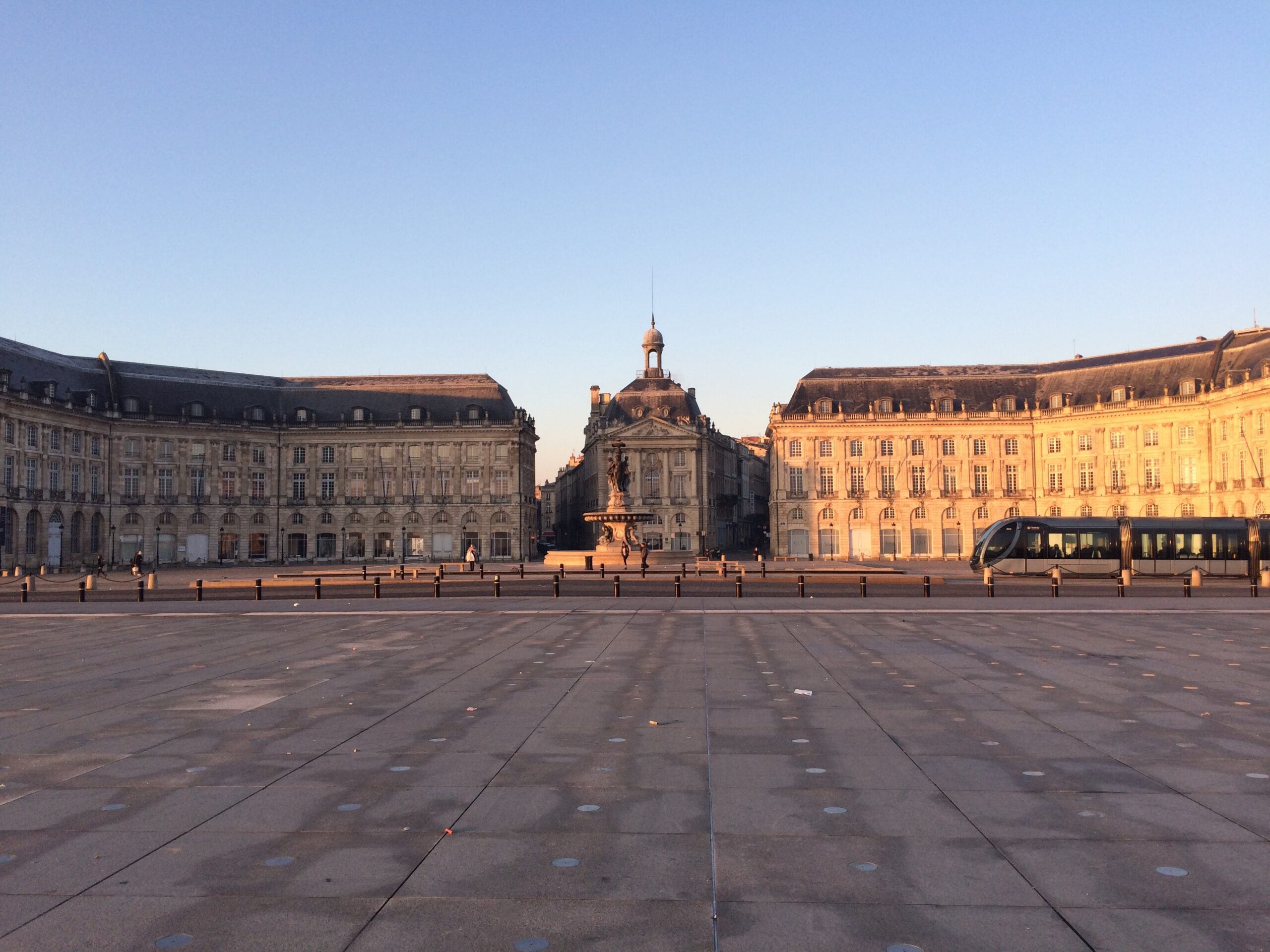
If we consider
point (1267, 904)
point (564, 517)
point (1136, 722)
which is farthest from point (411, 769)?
point (564, 517)

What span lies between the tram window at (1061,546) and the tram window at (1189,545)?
18.0 ft

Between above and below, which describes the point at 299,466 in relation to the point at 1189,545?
above

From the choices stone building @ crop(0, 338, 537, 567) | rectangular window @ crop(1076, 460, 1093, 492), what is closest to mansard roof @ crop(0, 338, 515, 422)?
Result: stone building @ crop(0, 338, 537, 567)

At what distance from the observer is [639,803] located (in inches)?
373

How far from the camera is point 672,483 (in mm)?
115312

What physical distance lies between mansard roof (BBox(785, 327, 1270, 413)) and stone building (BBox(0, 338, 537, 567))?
117 ft

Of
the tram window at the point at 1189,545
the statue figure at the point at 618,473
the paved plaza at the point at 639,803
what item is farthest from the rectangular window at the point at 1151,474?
the paved plaza at the point at 639,803

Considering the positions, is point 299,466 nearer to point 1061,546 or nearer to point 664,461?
point 664,461

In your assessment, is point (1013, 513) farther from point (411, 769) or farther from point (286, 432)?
point (411, 769)

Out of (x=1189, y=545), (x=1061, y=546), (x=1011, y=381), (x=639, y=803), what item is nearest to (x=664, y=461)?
(x=1011, y=381)

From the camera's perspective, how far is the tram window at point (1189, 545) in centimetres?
5719

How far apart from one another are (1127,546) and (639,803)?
5560 centimetres

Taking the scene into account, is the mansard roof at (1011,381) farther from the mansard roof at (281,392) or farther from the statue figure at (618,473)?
the statue figure at (618,473)

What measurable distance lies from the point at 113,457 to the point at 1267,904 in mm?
110319
